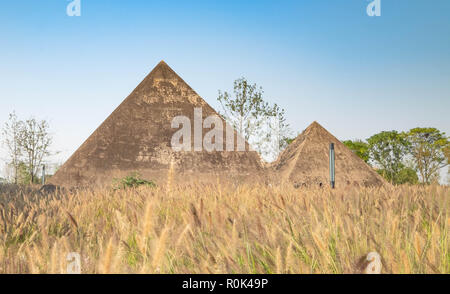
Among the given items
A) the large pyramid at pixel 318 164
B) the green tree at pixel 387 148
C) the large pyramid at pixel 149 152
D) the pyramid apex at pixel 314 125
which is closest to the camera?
the large pyramid at pixel 149 152

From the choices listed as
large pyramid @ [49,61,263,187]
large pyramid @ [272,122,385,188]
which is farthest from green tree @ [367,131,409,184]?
large pyramid @ [49,61,263,187]

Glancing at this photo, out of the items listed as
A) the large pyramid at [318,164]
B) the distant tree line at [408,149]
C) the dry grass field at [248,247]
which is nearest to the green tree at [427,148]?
the distant tree line at [408,149]

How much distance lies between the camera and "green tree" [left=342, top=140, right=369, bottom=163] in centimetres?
3504

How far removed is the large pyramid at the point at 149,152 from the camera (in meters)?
13.8

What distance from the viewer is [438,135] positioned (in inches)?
1420

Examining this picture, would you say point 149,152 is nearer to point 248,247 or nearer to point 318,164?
point 318,164

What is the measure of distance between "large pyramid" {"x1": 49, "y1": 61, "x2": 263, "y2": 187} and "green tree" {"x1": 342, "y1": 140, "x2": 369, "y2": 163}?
2321cm

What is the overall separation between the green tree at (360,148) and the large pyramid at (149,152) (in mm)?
23207
